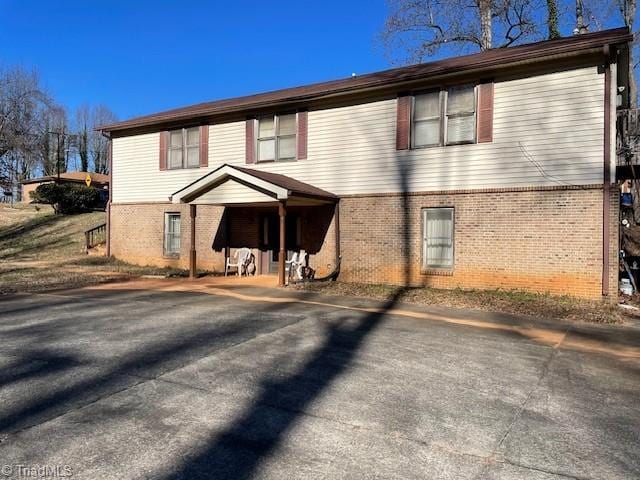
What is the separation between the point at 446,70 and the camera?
38.1ft

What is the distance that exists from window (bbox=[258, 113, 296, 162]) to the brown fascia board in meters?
0.44

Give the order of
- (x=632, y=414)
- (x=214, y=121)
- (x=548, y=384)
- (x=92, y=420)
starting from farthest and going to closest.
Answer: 1. (x=214, y=121)
2. (x=548, y=384)
3. (x=632, y=414)
4. (x=92, y=420)

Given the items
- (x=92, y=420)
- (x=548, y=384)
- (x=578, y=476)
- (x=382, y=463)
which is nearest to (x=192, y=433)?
(x=92, y=420)

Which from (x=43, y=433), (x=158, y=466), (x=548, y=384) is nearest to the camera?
(x=158, y=466)

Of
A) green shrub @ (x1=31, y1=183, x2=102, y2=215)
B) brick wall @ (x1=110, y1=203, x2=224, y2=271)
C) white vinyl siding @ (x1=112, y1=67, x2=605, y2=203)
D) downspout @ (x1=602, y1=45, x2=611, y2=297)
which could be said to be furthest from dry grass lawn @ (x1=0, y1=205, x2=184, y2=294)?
downspout @ (x1=602, y1=45, x2=611, y2=297)

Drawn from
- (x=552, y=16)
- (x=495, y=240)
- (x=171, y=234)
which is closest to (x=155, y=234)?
(x=171, y=234)

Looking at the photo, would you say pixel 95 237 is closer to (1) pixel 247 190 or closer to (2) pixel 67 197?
(2) pixel 67 197

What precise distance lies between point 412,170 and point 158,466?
10.5 meters

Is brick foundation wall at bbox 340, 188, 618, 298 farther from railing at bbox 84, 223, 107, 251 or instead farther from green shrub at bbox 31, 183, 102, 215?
green shrub at bbox 31, 183, 102, 215

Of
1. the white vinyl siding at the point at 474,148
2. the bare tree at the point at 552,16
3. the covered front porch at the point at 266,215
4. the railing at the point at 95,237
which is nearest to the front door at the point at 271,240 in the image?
the covered front porch at the point at 266,215

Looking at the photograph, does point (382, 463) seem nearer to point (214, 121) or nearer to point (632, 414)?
point (632, 414)

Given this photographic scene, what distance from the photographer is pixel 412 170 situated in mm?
12461

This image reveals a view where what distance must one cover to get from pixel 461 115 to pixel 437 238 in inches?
122

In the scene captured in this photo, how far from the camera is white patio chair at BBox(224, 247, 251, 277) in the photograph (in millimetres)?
15180
